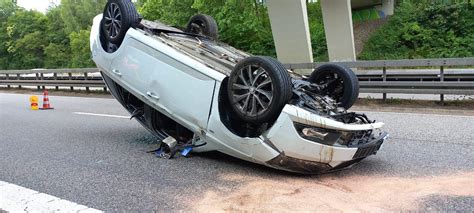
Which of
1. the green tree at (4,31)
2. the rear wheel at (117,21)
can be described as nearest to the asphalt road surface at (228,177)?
the rear wheel at (117,21)

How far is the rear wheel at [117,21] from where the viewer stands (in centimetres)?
527

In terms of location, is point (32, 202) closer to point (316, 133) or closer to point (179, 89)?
point (179, 89)

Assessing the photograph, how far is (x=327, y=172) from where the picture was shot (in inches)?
167

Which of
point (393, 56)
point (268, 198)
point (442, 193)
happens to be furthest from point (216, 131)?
point (393, 56)

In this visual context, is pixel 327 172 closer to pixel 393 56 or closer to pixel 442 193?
pixel 442 193

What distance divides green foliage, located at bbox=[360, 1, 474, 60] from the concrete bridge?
164 inches

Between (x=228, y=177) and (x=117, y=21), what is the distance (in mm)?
2620

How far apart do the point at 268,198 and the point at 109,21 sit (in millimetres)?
3375

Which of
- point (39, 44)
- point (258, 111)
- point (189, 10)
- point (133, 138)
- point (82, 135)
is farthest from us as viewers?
point (39, 44)

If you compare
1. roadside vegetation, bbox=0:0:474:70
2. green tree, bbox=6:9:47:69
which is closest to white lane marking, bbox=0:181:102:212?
roadside vegetation, bbox=0:0:474:70

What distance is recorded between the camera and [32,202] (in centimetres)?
351

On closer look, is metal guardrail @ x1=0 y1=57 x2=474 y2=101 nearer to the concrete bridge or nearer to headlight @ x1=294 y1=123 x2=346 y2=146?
headlight @ x1=294 y1=123 x2=346 y2=146

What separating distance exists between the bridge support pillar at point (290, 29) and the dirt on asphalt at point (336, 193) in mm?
14375

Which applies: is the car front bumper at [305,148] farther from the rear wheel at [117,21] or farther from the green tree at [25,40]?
the green tree at [25,40]
